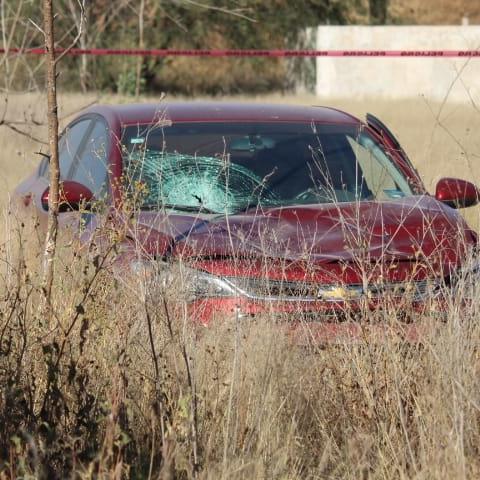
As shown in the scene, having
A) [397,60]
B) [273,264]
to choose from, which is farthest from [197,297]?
[397,60]

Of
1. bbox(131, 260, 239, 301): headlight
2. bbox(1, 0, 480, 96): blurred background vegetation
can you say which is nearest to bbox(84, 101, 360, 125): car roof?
bbox(131, 260, 239, 301): headlight

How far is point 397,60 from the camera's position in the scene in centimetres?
3553

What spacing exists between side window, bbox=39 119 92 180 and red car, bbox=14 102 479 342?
0.06ft

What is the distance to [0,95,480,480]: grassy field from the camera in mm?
3729

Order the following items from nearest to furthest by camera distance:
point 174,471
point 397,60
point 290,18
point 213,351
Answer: point 174,471
point 213,351
point 397,60
point 290,18

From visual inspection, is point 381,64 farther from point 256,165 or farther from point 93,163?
point 256,165

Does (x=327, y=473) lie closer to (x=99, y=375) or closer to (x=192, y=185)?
(x=99, y=375)

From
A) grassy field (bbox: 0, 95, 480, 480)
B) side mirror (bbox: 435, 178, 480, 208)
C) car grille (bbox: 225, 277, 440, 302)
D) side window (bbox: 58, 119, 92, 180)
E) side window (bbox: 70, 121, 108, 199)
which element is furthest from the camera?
side window (bbox: 58, 119, 92, 180)

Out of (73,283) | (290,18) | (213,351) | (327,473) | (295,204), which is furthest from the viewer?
(290,18)

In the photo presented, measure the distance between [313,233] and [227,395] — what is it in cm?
152

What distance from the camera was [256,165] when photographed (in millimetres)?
6562

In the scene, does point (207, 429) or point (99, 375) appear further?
point (99, 375)

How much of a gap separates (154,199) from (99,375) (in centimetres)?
194

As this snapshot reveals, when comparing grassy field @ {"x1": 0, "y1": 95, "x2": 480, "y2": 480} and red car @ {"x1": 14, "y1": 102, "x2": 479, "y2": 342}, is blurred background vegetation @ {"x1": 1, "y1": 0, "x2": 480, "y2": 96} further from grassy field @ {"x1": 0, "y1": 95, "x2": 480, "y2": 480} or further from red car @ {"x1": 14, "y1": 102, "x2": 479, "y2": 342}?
grassy field @ {"x1": 0, "y1": 95, "x2": 480, "y2": 480}
